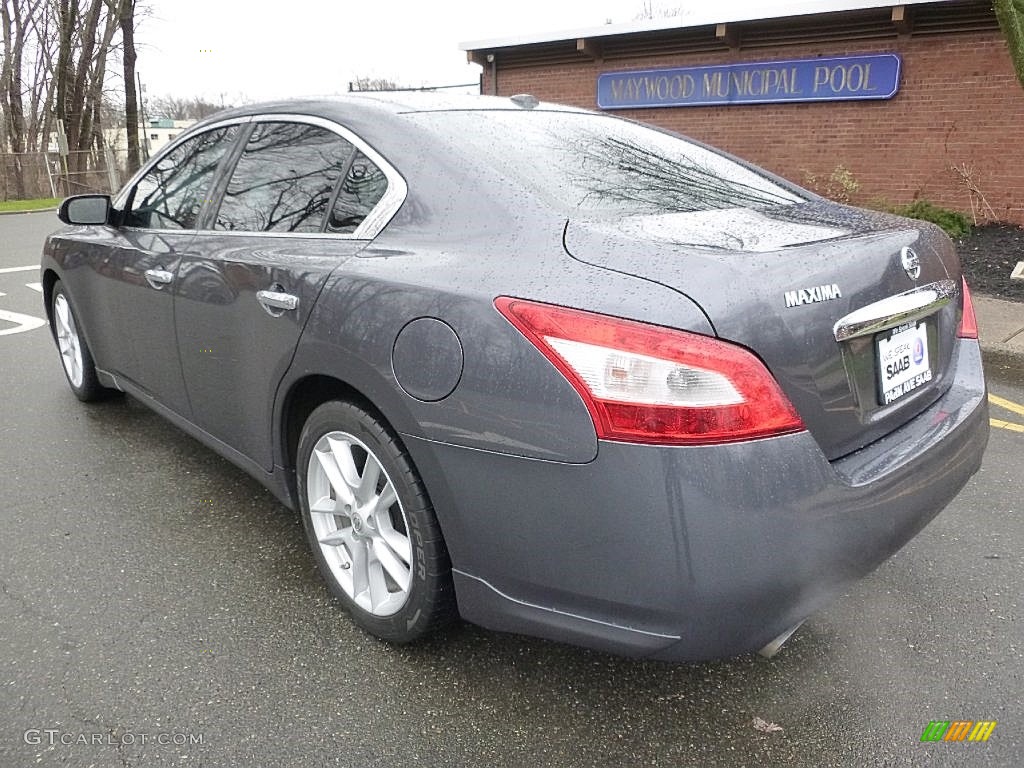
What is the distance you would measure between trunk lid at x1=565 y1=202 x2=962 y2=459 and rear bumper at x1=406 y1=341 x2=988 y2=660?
14 centimetres

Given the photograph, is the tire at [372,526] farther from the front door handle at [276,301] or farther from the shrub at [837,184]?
the shrub at [837,184]

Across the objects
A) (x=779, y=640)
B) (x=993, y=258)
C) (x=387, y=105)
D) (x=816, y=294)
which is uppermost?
(x=387, y=105)

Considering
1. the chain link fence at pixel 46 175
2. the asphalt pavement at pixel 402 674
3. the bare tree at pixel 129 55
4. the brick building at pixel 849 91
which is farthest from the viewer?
the bare tree at pixel 129 55

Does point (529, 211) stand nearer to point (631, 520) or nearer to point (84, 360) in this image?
point (631, 520)

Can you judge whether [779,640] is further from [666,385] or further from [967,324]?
[967,324]

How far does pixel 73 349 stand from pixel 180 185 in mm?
1645

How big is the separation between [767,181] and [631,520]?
168cm

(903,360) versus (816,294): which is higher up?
(816,294)

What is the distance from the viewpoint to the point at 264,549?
9.54 feet

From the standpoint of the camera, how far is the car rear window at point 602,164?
84.6 inches

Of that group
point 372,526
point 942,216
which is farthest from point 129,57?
point 372,526

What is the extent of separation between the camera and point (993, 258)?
339 inches
